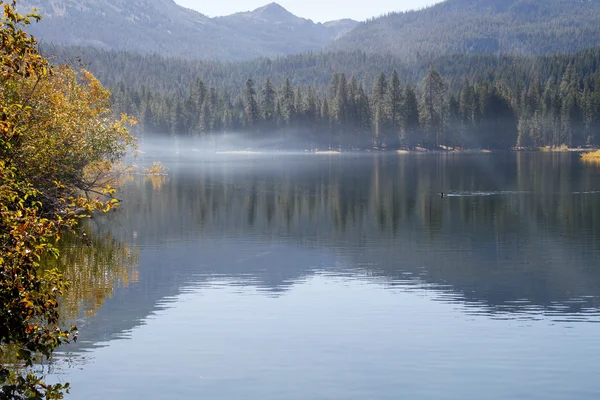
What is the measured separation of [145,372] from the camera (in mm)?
23875

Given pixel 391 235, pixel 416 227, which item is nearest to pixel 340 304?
pixel 391 235

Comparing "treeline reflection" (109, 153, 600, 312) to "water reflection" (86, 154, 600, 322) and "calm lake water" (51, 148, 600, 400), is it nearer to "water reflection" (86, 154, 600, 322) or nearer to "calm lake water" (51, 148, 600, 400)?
"water reflection" (86, 154, 600, 322)

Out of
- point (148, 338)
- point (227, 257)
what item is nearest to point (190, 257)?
point (227, 257)

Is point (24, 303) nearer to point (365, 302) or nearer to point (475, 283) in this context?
point (365, 302)

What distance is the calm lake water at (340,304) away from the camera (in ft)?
75.7

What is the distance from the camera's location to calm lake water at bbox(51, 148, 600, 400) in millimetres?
23062

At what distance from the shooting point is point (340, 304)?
107 feet

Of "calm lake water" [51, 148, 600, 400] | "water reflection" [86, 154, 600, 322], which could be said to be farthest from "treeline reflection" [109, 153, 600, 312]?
"calm lake water" [51, 148, 600, 400]

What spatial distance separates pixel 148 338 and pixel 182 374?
4328mm

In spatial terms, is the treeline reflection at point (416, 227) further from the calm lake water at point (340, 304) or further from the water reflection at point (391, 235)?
the calm lake water at point (340, 304)

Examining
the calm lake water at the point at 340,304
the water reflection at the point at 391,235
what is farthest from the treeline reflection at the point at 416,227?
the calm lake water at the point at 340,304

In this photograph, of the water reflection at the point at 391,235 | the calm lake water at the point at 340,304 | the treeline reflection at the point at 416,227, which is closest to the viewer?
the calm lake water at the point at 340,304

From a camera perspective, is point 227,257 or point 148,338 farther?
point 227,257

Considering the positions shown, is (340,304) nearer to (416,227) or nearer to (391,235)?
(391,235)
